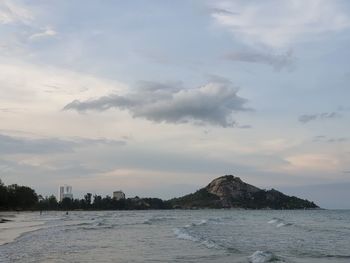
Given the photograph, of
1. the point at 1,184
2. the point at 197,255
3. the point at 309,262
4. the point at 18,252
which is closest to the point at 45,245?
the point at 18,252

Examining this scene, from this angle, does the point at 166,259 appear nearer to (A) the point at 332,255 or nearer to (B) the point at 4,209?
(A) the point at 332,255

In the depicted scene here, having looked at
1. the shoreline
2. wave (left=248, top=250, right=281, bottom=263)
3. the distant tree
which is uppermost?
the distant tree

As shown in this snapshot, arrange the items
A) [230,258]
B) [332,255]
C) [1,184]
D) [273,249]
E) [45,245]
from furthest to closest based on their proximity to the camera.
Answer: [1,184]
[45,245]
[273,249]
[332,255]
[230,258]

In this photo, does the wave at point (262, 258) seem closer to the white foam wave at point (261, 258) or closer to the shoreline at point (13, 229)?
the white foam wave at point (261, 258)

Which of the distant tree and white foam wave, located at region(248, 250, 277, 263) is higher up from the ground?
the distant tree

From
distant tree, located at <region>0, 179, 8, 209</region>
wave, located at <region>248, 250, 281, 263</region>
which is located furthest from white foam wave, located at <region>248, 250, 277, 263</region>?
distant tree, located at <region>0, 179, 8, 209</region>

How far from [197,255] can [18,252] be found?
1012cm

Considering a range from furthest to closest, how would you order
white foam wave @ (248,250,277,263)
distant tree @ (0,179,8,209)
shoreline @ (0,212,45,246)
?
distant tree @ (0,179,8,209), shoreline @ (0,212,45,246), white foam wave @ (248,250,277,263)

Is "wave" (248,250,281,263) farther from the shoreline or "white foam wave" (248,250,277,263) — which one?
the shoreline

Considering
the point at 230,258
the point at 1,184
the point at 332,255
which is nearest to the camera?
the point at 230,258

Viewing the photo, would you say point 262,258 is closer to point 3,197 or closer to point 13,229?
point 13,229

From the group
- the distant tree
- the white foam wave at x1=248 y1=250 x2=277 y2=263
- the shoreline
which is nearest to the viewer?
the white foam wave at x1=248 y1=250 x2=277 y2=263

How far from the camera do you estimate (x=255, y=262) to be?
26250 millimetres

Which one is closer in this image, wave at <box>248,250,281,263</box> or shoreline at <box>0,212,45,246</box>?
wave at <box>248,250,281,263</box>
